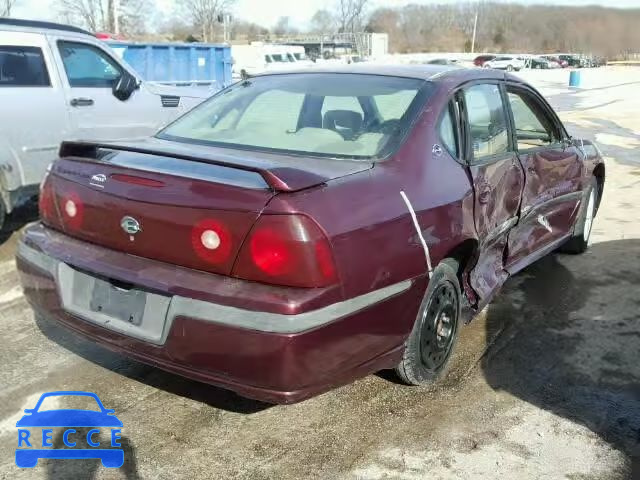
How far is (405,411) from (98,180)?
174 centimetres

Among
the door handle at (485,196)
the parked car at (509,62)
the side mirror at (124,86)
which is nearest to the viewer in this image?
the door handle at (485,196)

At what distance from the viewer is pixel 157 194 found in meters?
2.58

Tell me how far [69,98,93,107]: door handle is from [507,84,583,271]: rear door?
3.92 metres

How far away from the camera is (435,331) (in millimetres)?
3189

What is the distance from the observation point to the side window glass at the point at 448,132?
10.6ft

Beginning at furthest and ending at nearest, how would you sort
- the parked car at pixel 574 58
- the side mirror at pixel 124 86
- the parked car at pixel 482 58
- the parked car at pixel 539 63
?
the parked car at pixel 539 63 → the parked car at pixel 482 58 → the parked car at pixel 574 58 → the side mirror at pixel 124 86

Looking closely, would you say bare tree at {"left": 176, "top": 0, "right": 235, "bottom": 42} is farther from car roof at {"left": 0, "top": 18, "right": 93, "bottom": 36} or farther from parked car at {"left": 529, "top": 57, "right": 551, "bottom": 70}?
car roof at {"left": 0, "top": 18, "right": 93, "bottom": 36}

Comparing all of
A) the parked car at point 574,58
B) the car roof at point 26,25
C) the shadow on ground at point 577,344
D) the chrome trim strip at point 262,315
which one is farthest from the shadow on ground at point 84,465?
the parked car at point 574,58

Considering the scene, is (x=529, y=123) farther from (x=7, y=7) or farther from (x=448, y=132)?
(x=7, y=7)

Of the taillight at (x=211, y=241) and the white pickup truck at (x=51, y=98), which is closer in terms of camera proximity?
the taillight at (x=211, y=241)

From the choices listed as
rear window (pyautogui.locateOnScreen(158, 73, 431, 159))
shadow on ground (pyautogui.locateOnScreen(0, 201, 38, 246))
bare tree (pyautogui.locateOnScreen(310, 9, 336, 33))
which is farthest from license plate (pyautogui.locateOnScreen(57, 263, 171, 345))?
bare tree (pyautogui.locateOnScreen(310, 9, 336, 33))

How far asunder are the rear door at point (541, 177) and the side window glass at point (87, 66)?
159 inches

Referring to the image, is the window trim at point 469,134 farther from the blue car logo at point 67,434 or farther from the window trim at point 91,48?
the window trim at point 91,48

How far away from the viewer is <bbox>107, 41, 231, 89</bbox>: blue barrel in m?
12.8
